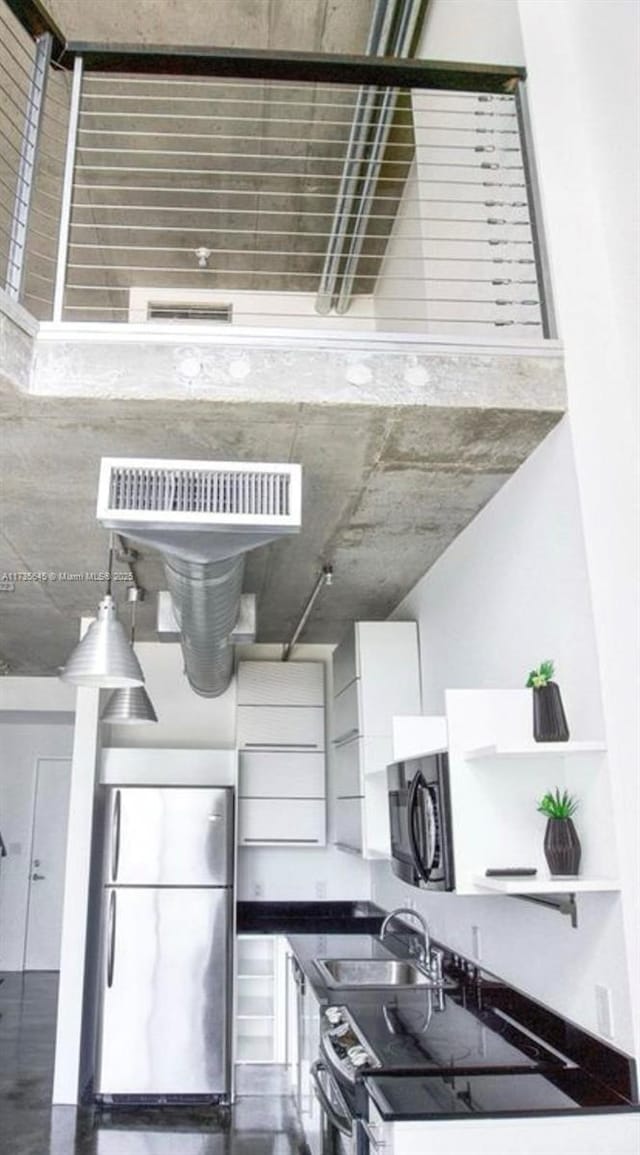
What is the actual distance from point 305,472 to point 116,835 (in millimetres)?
2832

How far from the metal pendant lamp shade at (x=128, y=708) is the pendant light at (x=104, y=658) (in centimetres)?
121

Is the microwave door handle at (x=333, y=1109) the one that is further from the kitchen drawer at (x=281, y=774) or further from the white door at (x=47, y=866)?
the white door at (x=47, y=866)

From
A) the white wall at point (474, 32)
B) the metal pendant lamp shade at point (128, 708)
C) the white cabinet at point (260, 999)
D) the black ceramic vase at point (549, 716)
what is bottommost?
the white cabinet at point (260, 999)

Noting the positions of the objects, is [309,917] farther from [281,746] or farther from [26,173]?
[26,173]

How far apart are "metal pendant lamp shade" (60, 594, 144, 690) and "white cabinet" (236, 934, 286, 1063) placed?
2659mm

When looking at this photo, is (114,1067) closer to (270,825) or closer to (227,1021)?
(227,1021)

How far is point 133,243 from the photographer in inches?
211

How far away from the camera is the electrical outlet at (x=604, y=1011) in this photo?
6.72 ft

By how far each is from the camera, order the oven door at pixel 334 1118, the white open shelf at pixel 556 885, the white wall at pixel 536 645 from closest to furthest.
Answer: the white open shelf at pixel 556 885 → the white wall at pixel 536 645 → the oven door at pixel 334 1118

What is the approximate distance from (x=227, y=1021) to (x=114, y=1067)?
65 cm

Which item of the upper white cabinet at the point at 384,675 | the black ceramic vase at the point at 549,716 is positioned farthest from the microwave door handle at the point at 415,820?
the upper white cabinet at the point at 384,675

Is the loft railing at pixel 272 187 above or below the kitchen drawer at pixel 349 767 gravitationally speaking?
above

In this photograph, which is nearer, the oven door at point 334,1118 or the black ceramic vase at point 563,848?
the black ceramic vase at point 563,848

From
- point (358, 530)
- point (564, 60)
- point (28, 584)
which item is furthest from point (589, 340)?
point (28, 584)
